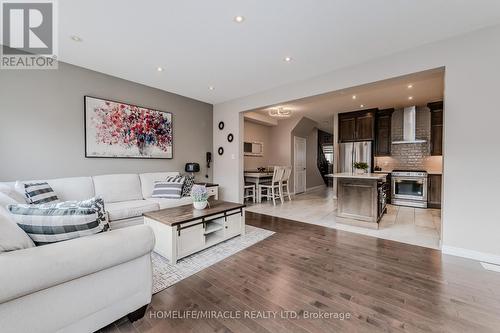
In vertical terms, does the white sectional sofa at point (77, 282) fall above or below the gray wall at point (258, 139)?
below

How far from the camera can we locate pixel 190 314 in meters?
1.60

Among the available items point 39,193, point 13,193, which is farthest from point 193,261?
point 13,193

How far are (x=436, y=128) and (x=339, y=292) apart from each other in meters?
5.50

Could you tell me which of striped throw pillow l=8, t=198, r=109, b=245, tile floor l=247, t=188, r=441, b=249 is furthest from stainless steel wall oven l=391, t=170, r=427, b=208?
striped throw pillow l=8, t=198, r=109, b=245

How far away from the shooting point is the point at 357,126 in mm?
6176

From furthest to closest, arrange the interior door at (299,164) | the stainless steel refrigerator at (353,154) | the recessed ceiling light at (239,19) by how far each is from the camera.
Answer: the interior door at (299,164), the stainless steel refrigerator at (353,154), the recessed ceiling light at (239,19)

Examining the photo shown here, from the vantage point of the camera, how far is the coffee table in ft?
7.78

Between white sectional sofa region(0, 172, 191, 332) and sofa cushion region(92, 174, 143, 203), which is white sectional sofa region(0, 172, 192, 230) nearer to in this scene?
sofa cushion region(92, 174, 143, 203)

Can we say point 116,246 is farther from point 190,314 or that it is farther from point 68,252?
point 190,314

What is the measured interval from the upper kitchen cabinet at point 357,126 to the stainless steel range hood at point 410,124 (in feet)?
2.56

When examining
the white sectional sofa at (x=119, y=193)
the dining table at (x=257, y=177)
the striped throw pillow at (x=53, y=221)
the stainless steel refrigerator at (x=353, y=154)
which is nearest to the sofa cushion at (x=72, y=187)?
the white sectional sofa at (x=119, y=193)

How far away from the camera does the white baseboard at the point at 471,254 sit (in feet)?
7.86

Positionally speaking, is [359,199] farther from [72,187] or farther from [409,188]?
[72,187]

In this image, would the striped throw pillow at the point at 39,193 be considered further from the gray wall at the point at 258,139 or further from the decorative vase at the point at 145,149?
the gray wall at the point at 258,139
